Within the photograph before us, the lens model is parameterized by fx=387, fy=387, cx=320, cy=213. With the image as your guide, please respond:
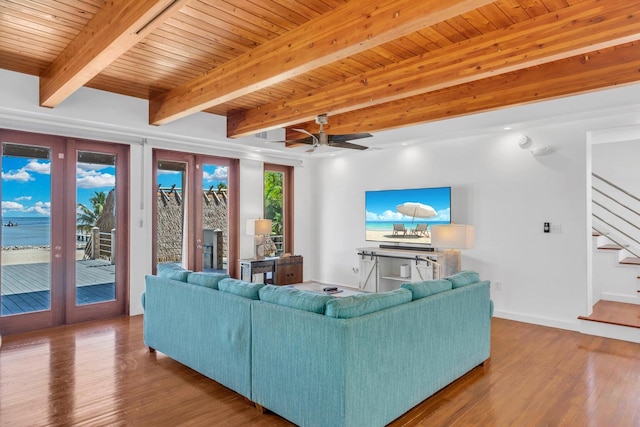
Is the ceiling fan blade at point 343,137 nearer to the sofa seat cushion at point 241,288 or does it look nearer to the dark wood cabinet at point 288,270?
the sofa seat cushion at point 241,288

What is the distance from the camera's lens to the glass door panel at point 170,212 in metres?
5.73

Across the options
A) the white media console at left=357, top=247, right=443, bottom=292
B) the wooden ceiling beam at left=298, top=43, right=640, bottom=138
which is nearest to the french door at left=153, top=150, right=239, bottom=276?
the white media console at left=357, top=247, right=443, bottom=292

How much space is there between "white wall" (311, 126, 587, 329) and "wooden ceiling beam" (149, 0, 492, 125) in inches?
131

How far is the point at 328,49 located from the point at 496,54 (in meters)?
1.37

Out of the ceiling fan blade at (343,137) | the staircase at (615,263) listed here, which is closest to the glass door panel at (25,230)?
the ceiling fan blade at (343,137)

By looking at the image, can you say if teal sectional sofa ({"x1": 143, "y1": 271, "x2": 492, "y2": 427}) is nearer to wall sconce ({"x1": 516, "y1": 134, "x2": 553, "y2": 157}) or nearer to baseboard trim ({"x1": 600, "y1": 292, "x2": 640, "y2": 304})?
wall sconce ({"x1": 516, "y1": 134, "x2": 553, "y2": 157})

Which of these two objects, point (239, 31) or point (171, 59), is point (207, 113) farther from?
point (239, 31)

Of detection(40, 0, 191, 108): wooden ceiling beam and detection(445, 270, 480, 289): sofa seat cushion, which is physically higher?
detection(40, 0, 191, 108): wooden ceiling beam

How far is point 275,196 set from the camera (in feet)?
24.2

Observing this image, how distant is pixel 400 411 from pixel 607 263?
14.7 ft

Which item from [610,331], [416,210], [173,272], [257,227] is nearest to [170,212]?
[257,227]

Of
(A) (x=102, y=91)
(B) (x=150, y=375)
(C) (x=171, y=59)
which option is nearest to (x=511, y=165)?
(C) (x=171, y=59)

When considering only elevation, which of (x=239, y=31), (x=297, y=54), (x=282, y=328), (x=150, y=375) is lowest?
(x=150, y=375)

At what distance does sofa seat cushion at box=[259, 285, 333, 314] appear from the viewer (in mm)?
2502
